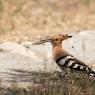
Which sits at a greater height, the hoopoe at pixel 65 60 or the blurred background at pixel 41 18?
the blurred background at pixel 41 18

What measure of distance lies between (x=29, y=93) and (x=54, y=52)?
4.62 feet

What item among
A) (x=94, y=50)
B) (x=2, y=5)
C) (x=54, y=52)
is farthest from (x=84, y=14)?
(x=54, y=52)

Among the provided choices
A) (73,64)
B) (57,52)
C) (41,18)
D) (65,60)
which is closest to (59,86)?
(73,64)

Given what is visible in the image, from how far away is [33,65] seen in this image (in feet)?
33.6

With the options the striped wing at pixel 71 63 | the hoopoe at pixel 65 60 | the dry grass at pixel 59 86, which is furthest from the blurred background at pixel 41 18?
the dry grass at pixel 59 86

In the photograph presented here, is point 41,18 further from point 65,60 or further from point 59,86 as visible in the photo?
point 59,86

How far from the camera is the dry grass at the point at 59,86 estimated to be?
24.2 feet

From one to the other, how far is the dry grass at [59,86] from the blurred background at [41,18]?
204 inches

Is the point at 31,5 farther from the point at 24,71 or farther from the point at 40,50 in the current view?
the point at 24,71

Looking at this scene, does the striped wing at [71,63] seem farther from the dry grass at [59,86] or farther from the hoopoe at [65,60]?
the dry grass at [59,86]

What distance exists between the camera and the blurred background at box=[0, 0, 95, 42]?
14414 mm

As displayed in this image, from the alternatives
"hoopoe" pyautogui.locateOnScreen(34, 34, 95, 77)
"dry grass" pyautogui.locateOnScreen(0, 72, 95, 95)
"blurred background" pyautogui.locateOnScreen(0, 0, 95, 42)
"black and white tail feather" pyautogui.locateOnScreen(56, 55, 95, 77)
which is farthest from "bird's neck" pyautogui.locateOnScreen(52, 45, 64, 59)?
"blurred background" pyautogui.locateOnScreen(0, 0, 95, 42)

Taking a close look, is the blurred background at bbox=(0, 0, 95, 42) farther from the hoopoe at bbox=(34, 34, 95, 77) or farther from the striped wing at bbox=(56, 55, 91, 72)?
the striped wing at bbox=(56, 55, 91, 72)

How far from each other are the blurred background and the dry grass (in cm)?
517
